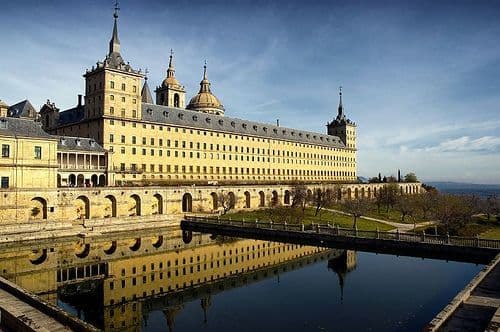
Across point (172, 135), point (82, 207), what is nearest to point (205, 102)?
point (172, 135)

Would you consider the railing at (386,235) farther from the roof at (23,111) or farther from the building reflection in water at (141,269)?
the roof at (23,111)

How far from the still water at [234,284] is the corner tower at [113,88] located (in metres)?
30.7

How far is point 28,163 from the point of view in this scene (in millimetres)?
48031

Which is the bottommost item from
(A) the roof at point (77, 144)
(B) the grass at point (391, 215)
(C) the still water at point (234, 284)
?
(C) the still water at point (234, 284)

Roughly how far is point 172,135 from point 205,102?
31.0 metres

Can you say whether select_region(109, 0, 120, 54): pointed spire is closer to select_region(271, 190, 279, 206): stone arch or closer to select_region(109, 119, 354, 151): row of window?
select_region(109, 119, 354, 151): row of window

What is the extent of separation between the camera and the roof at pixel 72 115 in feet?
245

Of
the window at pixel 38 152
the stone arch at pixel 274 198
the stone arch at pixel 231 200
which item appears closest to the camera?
the window at pixel 38 152

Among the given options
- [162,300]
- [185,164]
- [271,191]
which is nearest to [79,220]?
[162,300]

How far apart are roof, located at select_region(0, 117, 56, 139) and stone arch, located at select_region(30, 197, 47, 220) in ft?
25.0

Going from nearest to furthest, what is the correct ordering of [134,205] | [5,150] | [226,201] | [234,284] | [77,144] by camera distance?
[234,284], [5,150], [134,205], [77,144], [226,201]

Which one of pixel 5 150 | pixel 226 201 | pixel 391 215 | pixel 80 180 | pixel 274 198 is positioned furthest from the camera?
pixel 274 198

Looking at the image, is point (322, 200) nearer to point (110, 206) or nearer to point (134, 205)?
point (134, 205)

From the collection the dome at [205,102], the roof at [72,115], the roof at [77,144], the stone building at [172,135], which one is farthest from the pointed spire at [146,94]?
the roof at [77,144]
